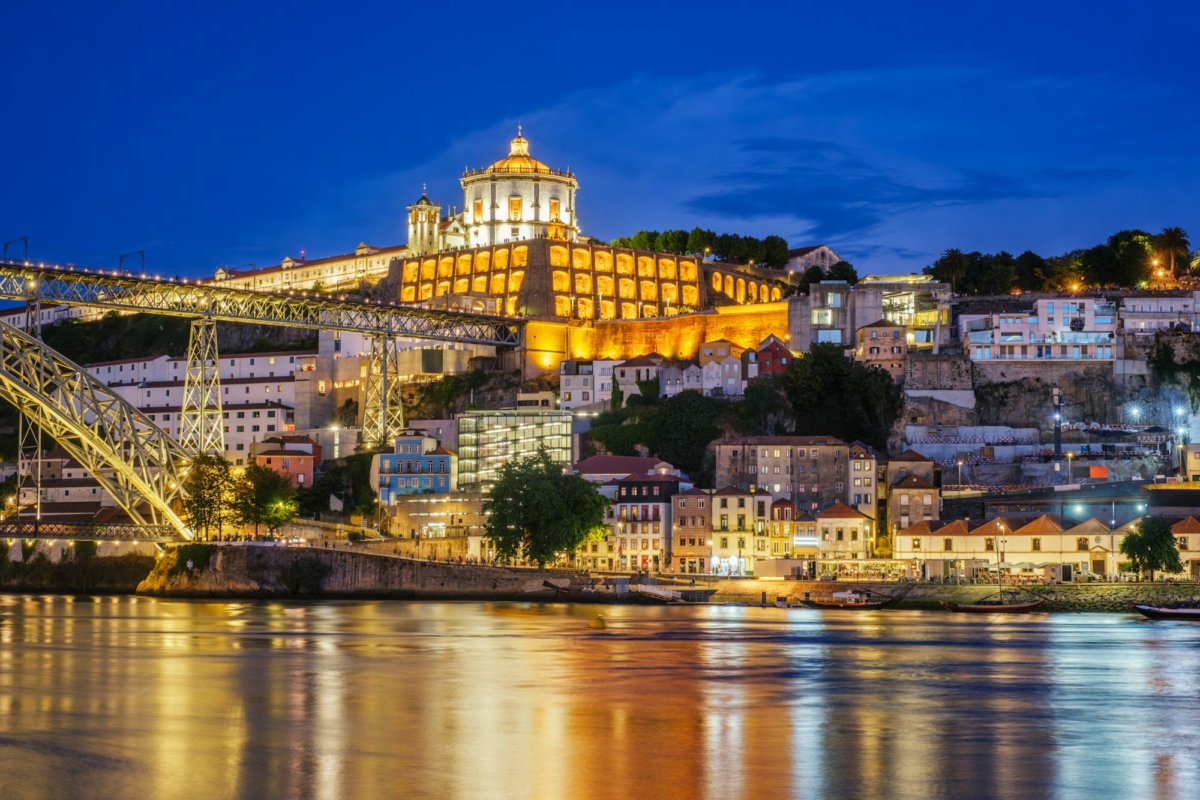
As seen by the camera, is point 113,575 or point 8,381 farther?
point 113,575

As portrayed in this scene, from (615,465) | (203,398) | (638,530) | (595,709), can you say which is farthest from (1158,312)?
(595,709)

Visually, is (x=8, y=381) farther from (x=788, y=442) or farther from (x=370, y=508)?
A: (x=788, y=442)

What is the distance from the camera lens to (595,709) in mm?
28047

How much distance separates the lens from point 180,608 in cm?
5159

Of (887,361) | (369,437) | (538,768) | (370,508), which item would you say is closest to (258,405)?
(369,437)

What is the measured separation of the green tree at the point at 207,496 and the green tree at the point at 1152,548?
31.8 m

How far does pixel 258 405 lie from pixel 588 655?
4432 centimetres

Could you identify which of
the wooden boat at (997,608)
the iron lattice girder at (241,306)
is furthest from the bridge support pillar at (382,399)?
the wooden boat at (997,608)

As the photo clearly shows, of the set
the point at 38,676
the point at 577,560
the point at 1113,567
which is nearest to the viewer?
the point at 38,676

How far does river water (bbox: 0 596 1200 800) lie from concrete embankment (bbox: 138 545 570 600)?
28.9ft

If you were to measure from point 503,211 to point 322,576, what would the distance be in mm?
46367

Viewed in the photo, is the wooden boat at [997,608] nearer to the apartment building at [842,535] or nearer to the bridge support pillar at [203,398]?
the apartment building at [842,535]

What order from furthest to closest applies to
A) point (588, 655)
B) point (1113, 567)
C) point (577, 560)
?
point (577, 560) → point (1113, 567) → point (588, 655)

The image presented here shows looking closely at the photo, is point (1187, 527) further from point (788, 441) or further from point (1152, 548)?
point (788, 441)
